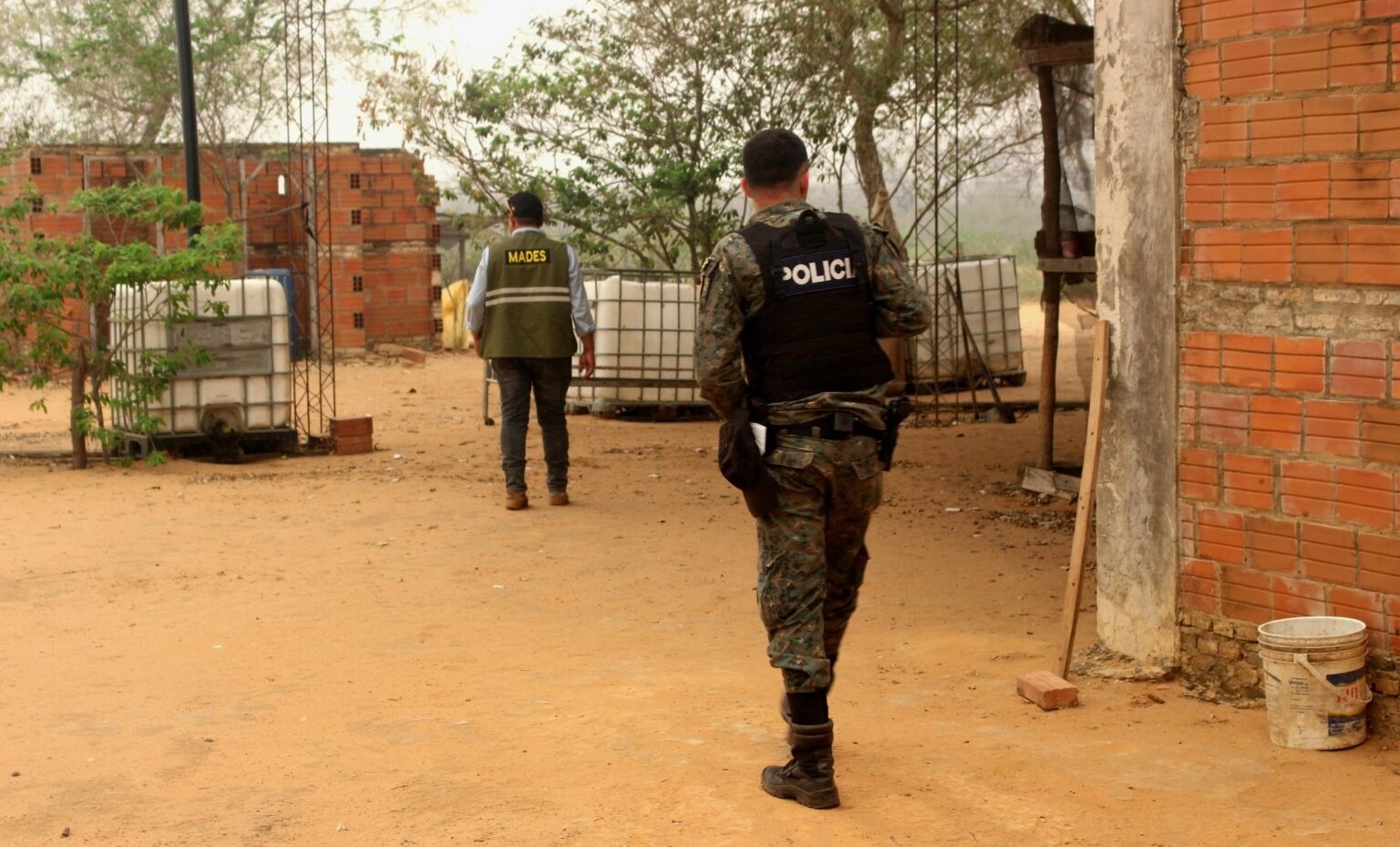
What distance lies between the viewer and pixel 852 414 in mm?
3693

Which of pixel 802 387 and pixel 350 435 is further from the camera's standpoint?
pixel 350 435

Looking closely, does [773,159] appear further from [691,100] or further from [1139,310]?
[691,100]

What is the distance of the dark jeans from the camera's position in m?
8.16

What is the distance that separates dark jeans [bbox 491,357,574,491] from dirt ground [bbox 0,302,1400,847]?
1.04 ft

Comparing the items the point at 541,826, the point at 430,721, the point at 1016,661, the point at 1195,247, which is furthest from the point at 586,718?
the point at 1195,247

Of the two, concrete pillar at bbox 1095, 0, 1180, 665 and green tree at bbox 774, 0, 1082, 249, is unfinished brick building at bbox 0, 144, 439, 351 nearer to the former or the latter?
green tree at bbox 774, 0, 1082, 249

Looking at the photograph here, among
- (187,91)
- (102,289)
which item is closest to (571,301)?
(102,289)

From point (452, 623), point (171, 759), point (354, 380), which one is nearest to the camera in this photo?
point (171, 759)

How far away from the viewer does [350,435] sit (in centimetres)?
1086

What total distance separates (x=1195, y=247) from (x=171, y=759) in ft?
11.4

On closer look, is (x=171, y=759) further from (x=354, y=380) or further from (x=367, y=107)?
(x=354, y=380)

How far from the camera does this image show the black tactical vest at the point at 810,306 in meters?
3.69

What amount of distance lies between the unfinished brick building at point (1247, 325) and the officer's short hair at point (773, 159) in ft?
4.78

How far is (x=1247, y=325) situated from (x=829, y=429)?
1533 mm
